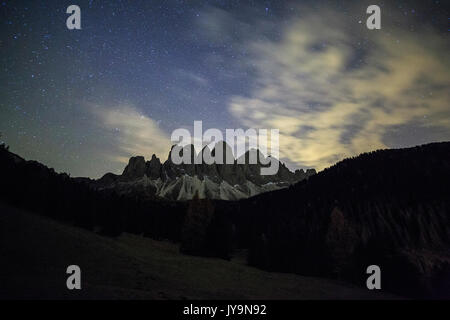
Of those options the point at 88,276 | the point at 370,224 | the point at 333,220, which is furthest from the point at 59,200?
the point at 370,224

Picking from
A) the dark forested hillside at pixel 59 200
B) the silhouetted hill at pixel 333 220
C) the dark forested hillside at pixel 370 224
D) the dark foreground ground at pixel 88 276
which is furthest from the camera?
the dark forested hillside at pixel 59 200

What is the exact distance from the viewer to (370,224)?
8662 centimetres

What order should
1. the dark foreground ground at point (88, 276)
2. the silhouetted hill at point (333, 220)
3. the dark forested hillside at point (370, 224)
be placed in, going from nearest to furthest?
the dark foreground ground at point (88, 276) → the dark forested hillside at point (370, 224) → the silhouetted hill at point (333, 220)

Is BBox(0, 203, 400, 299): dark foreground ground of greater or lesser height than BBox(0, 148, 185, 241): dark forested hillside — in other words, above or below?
below

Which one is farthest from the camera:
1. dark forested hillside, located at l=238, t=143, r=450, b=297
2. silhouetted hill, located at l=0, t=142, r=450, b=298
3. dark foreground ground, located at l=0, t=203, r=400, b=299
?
silhouetted hill, located at l=0, t=142, r=450, b=298

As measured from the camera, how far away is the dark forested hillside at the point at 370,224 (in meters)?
47.3

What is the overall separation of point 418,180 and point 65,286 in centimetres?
11895

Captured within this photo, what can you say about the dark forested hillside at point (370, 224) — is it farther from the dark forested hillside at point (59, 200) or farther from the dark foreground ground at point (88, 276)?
the dark forested hillside at point (59, 200)

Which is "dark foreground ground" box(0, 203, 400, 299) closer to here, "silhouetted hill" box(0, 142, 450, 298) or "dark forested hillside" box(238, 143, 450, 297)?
"silhouetted hill" box(0, 142, 450, 298)

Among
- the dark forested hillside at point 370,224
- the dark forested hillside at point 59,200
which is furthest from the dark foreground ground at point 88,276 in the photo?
the dark forested hillside at point 370,224

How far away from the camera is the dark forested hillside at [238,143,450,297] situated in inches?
1861

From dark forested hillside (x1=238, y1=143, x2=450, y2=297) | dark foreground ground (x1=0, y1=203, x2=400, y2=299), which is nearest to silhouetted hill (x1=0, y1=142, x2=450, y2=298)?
dark forested hillside (x1=238, y1=143, x2=450, y2=297)

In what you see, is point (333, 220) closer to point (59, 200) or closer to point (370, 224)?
point (370, 224)
